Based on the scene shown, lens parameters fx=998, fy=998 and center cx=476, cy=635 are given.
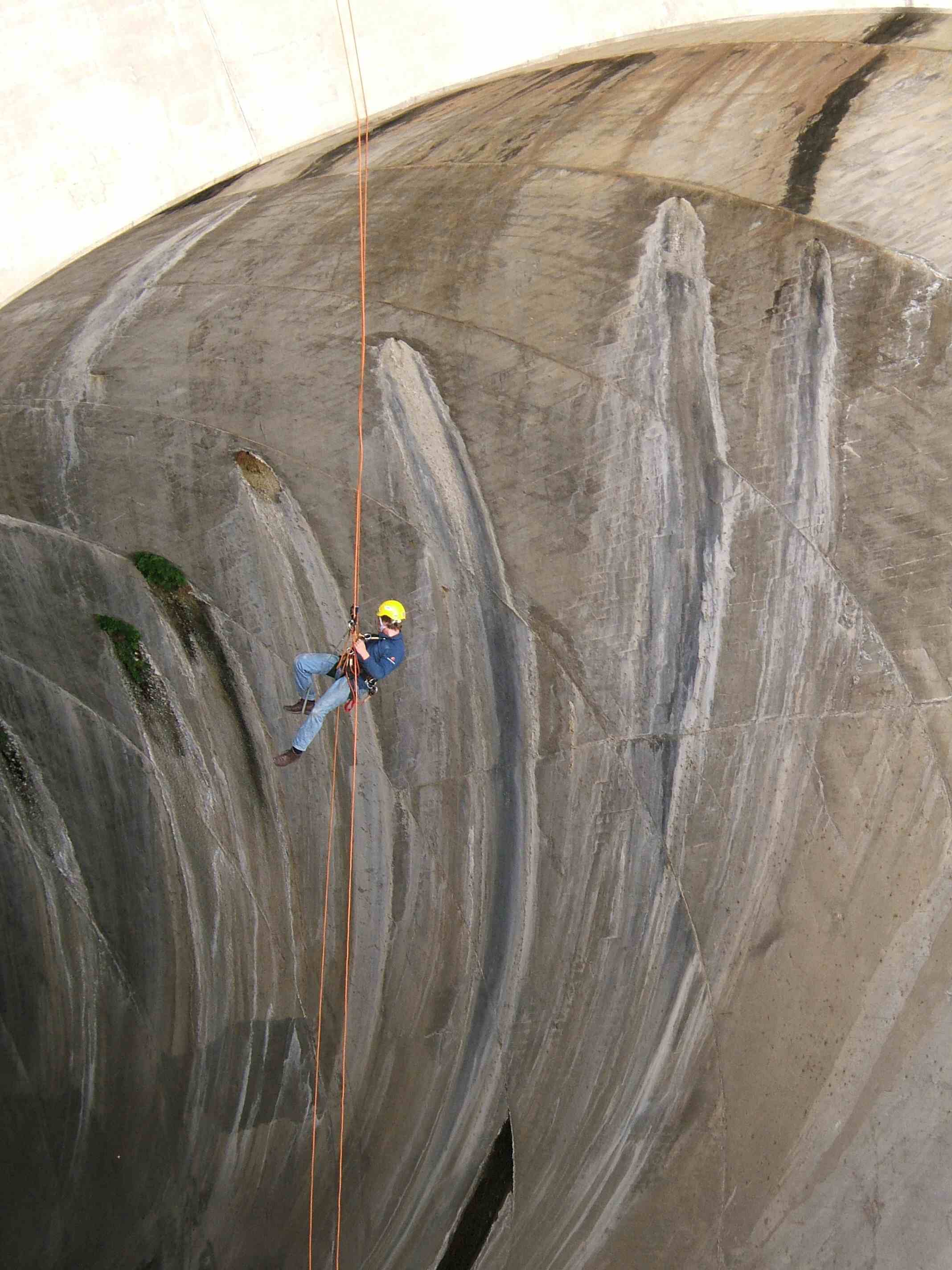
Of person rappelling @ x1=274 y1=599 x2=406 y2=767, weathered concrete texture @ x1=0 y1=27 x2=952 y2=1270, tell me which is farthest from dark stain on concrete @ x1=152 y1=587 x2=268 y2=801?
person rappelling @ x1=274 y1=599 x2=406 y2=767

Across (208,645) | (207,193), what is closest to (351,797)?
(208,645)

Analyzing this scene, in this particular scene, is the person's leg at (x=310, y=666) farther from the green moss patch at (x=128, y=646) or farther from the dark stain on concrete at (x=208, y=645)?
the green moss patch at (x=128, y=646)

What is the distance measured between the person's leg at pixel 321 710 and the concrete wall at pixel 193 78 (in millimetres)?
6421

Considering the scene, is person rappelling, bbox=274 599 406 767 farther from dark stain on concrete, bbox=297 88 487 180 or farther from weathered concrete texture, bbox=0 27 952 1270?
dark stain on concrete, bbox=297 88 487 180

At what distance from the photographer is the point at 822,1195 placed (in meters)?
8.40

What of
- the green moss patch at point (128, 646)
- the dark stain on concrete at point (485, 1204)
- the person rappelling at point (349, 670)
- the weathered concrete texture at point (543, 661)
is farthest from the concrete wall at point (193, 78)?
the dark stain on concrete at point (485, 1204)

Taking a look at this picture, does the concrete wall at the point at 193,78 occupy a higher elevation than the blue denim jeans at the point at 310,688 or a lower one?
higher

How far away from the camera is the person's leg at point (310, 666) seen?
8.83 metres

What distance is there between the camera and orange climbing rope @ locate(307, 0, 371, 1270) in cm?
951

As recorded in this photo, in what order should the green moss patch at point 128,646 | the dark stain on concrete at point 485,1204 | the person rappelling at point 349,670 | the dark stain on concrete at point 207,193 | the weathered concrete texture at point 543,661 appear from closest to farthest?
1. the weathered concrete texture at point 543,661
2. the person rappelling at point 349,670
3. the dark stain on concrete at point 485,1204
4. the green moss patch at point 128,646
5. the dark stain on concrete at point 207,193

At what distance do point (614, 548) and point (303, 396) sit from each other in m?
3.42

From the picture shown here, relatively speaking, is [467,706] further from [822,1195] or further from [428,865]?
[822,1195]

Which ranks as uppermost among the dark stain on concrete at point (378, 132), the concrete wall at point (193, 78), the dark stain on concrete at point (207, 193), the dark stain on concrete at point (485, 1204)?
the concrete wall at point (193, 78)

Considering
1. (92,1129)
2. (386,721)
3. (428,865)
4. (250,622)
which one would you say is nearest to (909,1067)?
(428,865)
